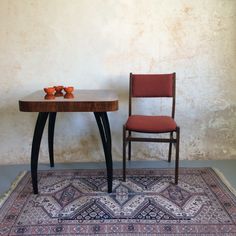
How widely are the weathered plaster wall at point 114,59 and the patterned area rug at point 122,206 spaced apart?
0.45m

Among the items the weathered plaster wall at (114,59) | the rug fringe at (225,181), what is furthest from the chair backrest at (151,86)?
the rug fringe at (225,181)

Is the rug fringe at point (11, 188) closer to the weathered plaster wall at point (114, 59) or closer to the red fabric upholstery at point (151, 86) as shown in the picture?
the weathered plaster wall at point (114, 59)

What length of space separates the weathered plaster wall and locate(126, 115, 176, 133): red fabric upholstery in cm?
45

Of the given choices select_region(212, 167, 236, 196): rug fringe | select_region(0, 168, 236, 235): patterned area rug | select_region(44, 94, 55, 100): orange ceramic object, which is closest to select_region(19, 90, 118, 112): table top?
select_region(44, 94, 55, 100): orange ceramic object

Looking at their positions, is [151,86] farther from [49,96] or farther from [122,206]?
[122,206]

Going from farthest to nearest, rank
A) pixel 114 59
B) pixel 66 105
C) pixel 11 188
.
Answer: pixel 114 59
pixel 11 188
pixel 66 105

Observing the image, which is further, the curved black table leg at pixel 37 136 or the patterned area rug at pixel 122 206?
the curved black table leg at pixel 37 136

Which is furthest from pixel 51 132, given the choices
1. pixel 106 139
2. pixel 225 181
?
pixel 225 181

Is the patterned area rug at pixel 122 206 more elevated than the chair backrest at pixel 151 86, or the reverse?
the chair backrest at pixel 151 86

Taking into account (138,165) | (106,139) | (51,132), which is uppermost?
(106,139)

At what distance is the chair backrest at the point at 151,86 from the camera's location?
242 centimetres

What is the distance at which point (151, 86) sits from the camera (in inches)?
95.9

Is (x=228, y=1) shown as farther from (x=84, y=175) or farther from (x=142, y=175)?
(x=84, y=175)

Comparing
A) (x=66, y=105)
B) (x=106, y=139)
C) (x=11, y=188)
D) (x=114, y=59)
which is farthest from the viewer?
(x=114, y=59)
